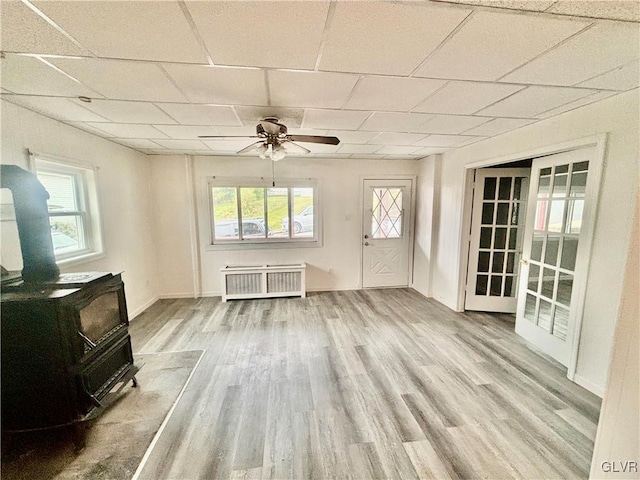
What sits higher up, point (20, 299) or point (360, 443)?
point (20, 299)

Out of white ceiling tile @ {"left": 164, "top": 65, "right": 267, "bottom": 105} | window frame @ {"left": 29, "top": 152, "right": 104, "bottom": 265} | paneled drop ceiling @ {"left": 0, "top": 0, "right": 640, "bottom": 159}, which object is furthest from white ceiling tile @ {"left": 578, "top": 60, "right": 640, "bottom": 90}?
window frame @ {"left": 29, "top": 152, "right": 104, "bottom": 265}

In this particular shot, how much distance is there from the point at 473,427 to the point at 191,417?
81.3 inches

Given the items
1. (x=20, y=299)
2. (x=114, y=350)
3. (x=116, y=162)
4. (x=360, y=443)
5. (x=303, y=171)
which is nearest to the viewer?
(x=20, y=299)

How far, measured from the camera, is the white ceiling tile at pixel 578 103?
1.95 m

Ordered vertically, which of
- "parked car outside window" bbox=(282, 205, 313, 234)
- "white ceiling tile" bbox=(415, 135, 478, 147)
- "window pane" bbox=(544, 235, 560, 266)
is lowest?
"window pane" bbox=(544, 235, 560, 266)

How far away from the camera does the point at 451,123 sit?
8.69 ft

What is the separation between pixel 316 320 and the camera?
141 inches

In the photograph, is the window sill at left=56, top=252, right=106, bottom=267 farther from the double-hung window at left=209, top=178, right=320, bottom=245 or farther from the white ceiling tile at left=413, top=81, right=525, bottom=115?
the white ceiling tile at left=413, top=81, right=525, bottom=115

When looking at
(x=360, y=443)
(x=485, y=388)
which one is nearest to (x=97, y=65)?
(x=360, y=443)

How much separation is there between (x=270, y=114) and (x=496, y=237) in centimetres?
342

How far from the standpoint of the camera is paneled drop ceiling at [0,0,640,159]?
1.15 meters

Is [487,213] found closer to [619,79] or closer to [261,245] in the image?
[619,79]

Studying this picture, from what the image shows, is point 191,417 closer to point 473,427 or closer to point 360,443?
point 360,443

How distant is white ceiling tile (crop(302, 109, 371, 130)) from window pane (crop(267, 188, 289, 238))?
75.5 inches
